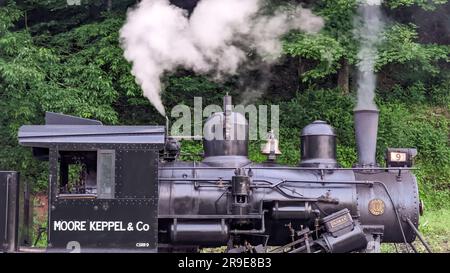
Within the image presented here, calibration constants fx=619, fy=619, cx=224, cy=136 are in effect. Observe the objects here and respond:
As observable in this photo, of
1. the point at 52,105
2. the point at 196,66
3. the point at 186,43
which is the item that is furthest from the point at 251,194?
the point at 52,105

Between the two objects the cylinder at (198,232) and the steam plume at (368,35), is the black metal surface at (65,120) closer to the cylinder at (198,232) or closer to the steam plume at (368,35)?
the cylinder at (198,232)

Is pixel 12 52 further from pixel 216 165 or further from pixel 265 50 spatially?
pixel 216 165

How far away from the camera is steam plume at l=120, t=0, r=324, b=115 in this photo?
35.7ft

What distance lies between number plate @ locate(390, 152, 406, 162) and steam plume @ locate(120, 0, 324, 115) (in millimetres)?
3484

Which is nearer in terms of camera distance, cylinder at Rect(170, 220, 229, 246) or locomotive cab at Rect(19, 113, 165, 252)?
locomotive cab at Rect(19, 113, 165, 252)

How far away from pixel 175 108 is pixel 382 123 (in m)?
5.38

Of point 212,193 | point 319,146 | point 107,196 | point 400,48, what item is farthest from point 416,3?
point 107,196

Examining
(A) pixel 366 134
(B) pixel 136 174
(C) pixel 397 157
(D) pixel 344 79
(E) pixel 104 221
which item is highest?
(D) pixel 344 79

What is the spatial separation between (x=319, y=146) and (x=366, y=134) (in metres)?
0.74

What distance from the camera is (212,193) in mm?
7898

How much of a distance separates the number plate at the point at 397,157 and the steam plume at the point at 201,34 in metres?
3.48

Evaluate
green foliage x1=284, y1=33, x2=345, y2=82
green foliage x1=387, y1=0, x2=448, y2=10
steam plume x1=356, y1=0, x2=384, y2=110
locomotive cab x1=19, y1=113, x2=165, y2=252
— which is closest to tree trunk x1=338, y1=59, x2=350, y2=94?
steam plume x1=356, y1=0, x2=384, y2=110

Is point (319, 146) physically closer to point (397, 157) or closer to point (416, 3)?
point (397, 157)

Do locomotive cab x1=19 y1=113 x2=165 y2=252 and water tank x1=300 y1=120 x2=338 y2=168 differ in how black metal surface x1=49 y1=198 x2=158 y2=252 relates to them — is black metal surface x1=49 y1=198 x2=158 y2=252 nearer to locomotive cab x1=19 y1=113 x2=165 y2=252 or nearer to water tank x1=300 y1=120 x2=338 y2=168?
locomotive cab x1=19 y1=113 x2=165 y2=252
